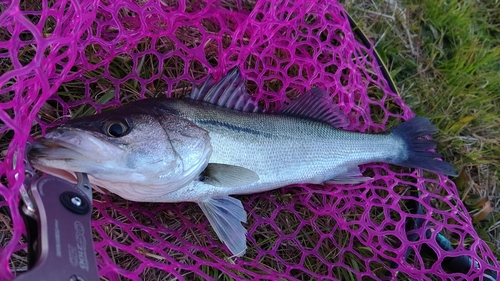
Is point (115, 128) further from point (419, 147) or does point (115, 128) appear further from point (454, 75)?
point (454, 75)

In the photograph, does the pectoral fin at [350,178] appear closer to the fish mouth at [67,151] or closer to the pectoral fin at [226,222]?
the pectoral fin at [226,222]

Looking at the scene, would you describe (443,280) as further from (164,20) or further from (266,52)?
(164,20)

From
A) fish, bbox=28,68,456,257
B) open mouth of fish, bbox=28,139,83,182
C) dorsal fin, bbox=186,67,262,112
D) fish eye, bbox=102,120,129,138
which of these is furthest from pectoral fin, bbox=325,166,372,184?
open mouth of fish, bbox=28,139,83,182

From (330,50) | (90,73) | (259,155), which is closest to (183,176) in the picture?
(259,155)

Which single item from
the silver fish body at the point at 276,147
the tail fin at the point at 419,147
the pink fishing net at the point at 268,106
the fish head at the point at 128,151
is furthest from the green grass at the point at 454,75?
the fish head at the point at 128,151

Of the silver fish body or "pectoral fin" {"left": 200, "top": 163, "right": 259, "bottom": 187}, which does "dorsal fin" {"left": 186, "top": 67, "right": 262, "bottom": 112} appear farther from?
"pectoral fin" {"left": 200, "top": 163, "right": 259, "bottom": 187}

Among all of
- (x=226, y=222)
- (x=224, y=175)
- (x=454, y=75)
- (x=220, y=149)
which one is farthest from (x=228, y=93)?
(x=454, y=75)
